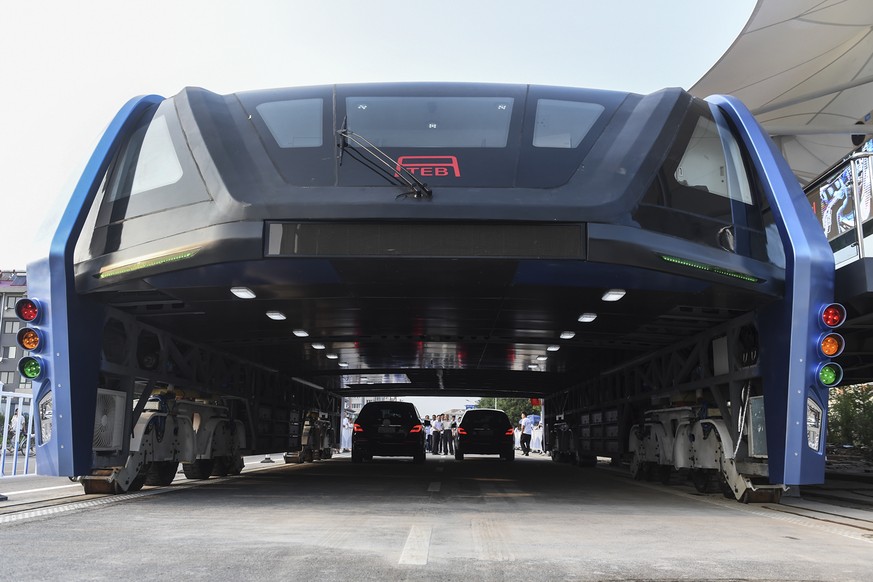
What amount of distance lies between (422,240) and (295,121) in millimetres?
2065

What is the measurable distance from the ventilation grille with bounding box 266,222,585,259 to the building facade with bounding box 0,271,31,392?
81.3m

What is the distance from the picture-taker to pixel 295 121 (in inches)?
344

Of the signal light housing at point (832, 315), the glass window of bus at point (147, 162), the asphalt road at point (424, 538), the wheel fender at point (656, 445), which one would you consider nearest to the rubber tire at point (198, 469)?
the asphalt road at point (424, 538)

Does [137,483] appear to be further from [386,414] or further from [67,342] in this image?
[386,414]

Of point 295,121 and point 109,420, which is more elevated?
point 295,121

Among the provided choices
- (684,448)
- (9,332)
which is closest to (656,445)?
(684,448)

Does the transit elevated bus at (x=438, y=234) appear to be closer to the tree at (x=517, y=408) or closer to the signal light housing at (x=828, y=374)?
the signal light housing at (x=828, y=374)

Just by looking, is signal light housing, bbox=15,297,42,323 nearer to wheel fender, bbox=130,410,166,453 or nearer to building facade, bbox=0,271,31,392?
wheel fender, bbox=130,410,166,453

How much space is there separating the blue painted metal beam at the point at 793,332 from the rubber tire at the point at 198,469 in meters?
9.24

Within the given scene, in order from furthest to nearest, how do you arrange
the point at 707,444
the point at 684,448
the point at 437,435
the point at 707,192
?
the point at 437,435
the point at 684,448
the point at 707,444
the point at 707,192

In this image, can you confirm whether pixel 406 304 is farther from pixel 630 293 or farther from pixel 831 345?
pixel 831 345

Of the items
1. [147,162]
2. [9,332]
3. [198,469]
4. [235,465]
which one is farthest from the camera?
[9,332]

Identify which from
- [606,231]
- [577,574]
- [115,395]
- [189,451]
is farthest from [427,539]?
[189,451]

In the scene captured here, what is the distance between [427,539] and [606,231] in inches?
142
